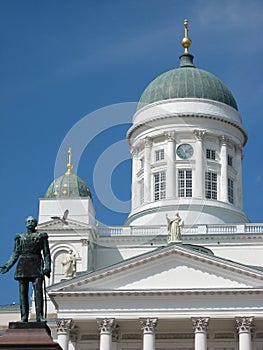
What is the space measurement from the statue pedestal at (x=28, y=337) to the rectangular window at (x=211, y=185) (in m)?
58.0

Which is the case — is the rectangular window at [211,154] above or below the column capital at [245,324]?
above

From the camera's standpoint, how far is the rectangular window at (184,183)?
7606 cm

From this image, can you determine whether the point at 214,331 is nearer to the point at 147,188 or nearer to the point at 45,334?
the point at 147,188

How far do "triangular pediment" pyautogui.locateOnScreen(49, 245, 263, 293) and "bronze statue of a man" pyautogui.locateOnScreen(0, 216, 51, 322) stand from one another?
37.5 meters

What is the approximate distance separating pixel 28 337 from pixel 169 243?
134 feet

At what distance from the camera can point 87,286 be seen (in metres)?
58.6

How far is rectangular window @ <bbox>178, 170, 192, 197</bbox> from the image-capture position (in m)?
76.1

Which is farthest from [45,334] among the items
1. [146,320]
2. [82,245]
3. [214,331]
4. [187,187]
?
[187,187]

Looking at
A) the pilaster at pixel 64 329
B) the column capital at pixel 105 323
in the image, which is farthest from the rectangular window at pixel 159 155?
the pilaster at pixel 64 329

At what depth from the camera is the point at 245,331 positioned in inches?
2248

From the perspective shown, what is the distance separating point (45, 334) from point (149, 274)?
40422 mm

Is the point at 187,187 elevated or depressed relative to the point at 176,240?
elevated

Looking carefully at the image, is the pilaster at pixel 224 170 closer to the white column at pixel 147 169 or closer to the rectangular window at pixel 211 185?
the rectangular window at pixel 211 185

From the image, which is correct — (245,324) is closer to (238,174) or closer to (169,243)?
(169,243)
